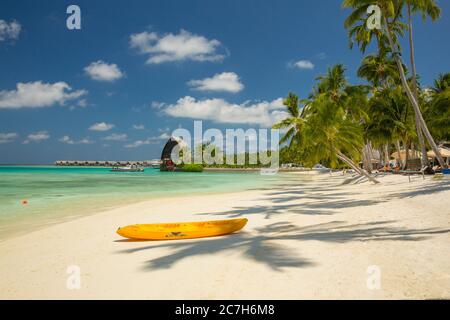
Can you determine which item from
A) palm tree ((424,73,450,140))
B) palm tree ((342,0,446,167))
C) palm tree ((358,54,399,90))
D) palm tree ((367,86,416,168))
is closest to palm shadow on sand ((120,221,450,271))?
palm tree ((342,0,446,167))

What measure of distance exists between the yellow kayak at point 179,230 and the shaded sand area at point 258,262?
255mm

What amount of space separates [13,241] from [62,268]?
11.8 ft

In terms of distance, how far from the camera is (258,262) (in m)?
4.84

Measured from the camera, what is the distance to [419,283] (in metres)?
3.84

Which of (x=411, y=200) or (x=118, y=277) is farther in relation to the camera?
(x=411, y=200)

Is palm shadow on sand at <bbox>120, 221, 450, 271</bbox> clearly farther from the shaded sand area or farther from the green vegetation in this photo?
the green vegetation

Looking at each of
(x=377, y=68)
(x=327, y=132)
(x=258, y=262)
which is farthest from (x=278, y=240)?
(x=377, y=68)

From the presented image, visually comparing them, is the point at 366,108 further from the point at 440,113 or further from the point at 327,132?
the point at 327,132

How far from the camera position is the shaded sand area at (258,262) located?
152 inches

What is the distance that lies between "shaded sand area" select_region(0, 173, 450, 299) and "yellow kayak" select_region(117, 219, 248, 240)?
10.0 inches

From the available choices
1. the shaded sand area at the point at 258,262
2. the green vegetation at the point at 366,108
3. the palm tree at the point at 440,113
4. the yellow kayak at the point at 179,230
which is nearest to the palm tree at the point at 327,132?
the green vegetation at the point at 366,108

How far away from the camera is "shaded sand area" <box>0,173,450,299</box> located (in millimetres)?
3855
